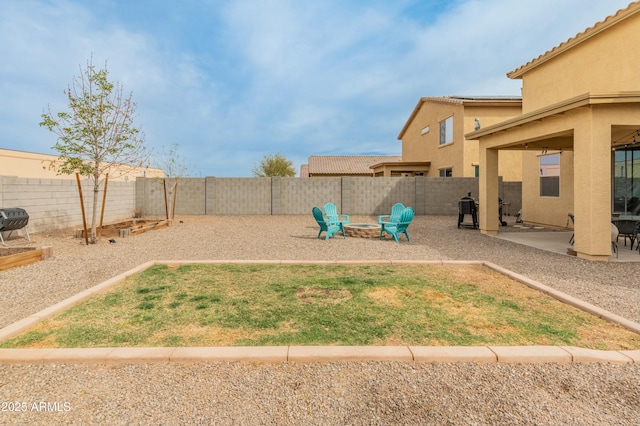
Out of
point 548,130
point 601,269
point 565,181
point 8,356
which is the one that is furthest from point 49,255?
point 565,181

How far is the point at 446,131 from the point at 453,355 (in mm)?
20963

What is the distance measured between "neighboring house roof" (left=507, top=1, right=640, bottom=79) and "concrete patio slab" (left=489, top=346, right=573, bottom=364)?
1135cm

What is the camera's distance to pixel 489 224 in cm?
1164

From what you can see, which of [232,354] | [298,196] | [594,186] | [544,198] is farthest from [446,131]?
[232,354]

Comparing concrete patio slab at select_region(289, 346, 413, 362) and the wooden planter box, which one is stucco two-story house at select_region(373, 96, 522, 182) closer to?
concrete patio slab at select_region(289, 346, 413, 362)

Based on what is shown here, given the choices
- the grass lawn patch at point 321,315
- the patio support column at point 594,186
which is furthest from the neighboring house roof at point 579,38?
the grass lawn patch at point 321,315

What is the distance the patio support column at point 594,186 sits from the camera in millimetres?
7289

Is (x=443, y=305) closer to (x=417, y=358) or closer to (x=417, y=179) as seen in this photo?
(x=417, y=358)

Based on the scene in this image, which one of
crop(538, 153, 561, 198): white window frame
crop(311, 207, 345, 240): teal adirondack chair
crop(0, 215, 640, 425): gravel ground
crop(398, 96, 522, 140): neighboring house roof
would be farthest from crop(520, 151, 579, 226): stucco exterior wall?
crop(0, 215, 640, 425): gravel ground

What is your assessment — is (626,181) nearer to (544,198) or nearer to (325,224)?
(544,198)

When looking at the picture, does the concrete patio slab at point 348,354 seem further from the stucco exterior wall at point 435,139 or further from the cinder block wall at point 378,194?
the stucco exterior wall at point 435,139

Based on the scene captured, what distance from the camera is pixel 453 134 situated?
67.7 feet

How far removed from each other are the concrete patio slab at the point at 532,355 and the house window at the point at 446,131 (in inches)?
780

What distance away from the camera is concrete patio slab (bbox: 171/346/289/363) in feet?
9.88
